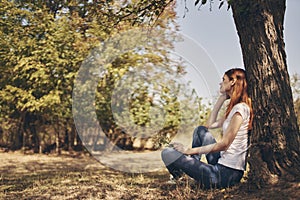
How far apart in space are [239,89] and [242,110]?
30 cm

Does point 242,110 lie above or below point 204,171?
above

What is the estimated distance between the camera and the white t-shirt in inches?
131

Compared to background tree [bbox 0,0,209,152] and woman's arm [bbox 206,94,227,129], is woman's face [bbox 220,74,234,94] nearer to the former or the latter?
woman's arm [bbox 206,94,227,129]

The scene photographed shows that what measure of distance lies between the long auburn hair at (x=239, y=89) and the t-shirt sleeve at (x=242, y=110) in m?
0.11

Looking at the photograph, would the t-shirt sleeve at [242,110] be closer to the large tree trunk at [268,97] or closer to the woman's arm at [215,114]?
the large tree trunk at [268,97]

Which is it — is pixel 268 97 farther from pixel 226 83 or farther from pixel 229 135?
pixel 229 135

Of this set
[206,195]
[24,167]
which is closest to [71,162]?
[24,167]

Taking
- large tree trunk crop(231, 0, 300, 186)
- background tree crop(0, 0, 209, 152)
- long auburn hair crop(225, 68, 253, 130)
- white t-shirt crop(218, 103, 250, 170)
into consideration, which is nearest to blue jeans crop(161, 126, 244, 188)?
white t-shirt crop(218, 103, 250, 170)

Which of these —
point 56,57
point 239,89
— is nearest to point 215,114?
point 239,89

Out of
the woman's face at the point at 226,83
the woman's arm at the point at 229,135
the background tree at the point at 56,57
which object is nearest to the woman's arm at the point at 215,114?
the woman's face at the point at 226,83

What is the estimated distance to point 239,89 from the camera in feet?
11.5

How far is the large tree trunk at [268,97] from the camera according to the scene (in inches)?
133

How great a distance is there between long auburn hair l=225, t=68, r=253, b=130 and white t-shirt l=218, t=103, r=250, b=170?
103 millimetres

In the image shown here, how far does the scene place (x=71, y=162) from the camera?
9242 millimetres
